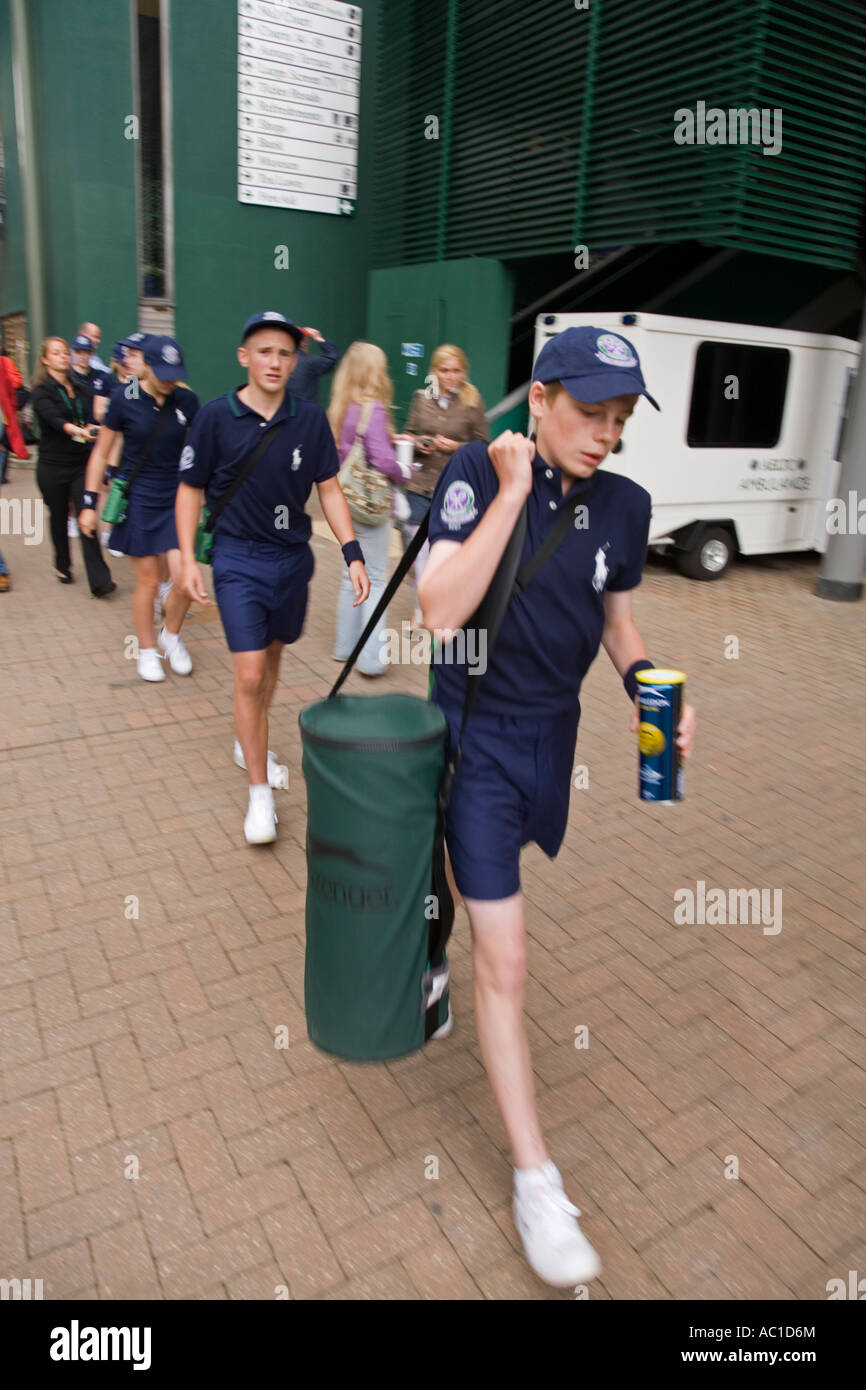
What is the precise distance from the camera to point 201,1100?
2.77 meters

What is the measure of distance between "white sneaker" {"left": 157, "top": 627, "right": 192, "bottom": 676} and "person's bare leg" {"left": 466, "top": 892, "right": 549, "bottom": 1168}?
417 centimetres

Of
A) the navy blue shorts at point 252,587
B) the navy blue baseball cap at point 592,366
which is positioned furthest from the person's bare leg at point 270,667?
the navy blue baseball cap at point 592,366

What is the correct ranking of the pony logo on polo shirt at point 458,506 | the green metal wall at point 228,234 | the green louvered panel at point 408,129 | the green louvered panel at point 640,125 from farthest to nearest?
the green metal wall at point 228,234
the green louvered panel at point 408,129
the green louvered panel at point 640,125
the pony logo on polo shirt at point 458,506

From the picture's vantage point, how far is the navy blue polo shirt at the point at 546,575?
2.19 m

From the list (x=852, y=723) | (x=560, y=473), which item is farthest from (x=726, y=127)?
(x=560, y=473)

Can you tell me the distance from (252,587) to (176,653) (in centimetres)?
233

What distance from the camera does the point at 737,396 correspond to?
8883 millimetres

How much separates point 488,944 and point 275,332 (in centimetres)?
249

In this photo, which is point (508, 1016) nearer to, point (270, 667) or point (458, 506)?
point (458, 506)

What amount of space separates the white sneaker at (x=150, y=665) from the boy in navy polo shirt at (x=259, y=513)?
2002 mm

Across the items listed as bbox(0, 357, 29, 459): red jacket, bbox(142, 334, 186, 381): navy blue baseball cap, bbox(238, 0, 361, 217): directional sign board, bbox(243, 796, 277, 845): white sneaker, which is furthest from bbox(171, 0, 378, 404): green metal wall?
bbox(243, 796, 277, 845): white sneaker

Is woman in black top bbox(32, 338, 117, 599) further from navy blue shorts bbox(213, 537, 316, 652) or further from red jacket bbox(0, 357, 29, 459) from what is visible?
navy blue shorts bbox(213, 537, 316, 652)

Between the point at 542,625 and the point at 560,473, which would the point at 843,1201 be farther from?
the point at 560,473

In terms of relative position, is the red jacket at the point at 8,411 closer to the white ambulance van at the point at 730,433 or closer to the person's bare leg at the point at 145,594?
the person's bare leg at the point at 145,594
